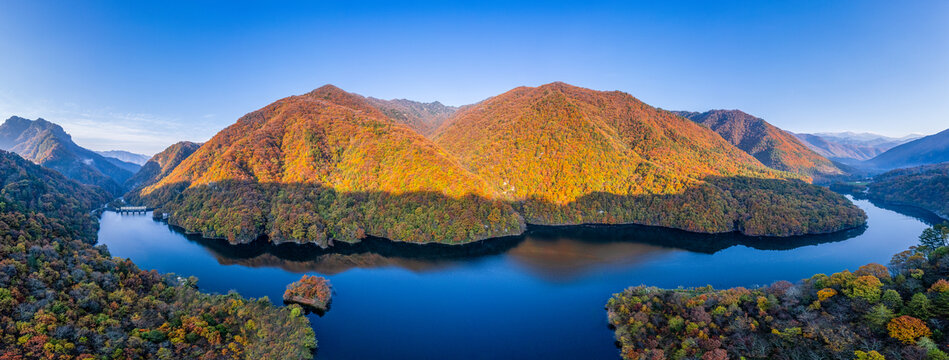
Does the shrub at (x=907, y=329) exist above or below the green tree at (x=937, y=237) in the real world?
below

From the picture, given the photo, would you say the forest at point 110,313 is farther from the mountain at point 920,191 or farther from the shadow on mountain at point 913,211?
the mountain at point 920,191

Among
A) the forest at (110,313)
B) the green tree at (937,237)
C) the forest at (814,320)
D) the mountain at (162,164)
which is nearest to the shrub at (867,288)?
the forest at (814,320)

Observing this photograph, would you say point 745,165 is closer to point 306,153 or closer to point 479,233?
point 479,233

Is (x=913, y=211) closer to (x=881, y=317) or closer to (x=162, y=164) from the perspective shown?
(x=881, y=317)

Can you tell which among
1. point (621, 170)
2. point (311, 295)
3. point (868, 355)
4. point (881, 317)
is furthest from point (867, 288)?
point (621, 170)

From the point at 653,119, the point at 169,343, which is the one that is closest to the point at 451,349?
the point at 169,343

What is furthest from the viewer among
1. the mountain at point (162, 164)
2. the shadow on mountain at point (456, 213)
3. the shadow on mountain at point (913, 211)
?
the mountain at point (162, 164)

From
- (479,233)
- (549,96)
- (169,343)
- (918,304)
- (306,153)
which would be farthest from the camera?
(549,96)

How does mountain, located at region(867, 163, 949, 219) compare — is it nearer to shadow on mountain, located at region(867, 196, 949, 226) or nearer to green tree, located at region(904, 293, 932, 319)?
shadow on mountain, located at region(867, 196, 949, 226)
